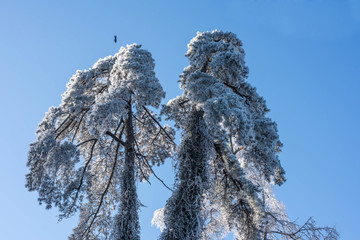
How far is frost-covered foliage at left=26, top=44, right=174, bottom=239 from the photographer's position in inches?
343

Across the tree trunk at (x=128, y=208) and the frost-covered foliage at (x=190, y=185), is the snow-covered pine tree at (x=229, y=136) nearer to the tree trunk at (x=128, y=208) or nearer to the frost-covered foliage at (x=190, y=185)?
the frost-covered foliage at (x=190, y=185)

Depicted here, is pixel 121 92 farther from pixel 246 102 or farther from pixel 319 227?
pixel 319 227

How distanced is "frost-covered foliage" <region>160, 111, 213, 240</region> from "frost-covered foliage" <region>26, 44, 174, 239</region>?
1281 mm

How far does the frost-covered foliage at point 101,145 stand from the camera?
8719mm

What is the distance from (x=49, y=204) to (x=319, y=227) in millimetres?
7179

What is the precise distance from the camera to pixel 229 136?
27.3 ft

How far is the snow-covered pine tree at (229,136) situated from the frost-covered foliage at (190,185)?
12 centimetres

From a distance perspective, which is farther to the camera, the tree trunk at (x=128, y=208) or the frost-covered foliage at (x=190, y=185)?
the tree trunk at (x=128, y=208)

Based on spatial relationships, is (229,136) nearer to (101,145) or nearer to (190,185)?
(190,185)

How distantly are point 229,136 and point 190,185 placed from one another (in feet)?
5.84

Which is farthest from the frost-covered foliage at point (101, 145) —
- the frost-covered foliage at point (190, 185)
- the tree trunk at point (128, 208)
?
the frost-covered foliage at point (190, 185)

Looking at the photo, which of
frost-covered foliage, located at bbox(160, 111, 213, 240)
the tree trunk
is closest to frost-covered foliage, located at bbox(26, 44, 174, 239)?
the tree trunk

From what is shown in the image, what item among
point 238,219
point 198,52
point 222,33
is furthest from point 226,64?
point 238,219

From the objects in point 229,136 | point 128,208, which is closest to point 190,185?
point 229,136
